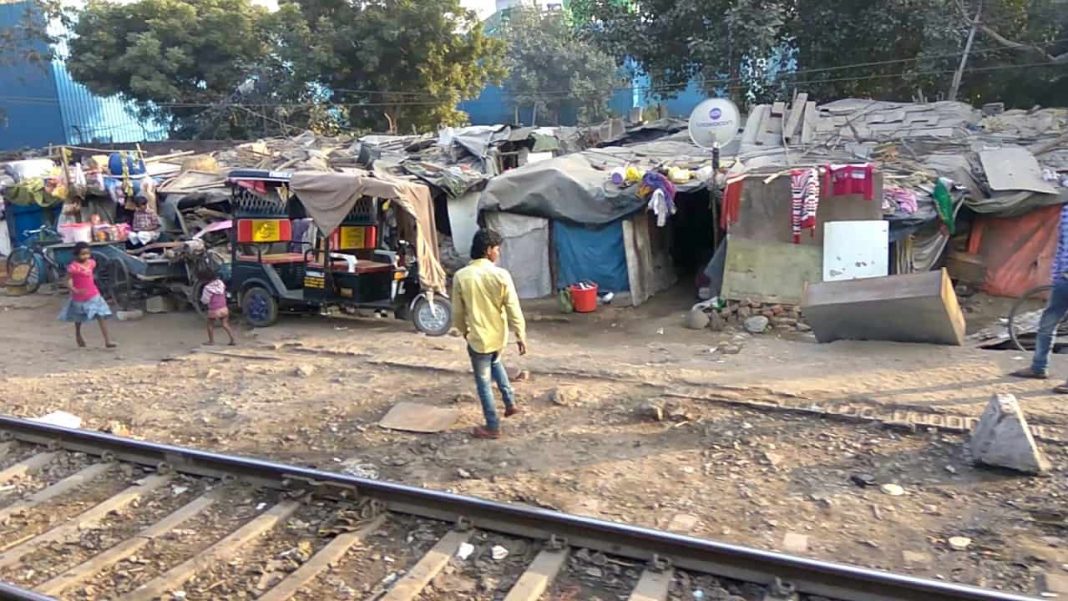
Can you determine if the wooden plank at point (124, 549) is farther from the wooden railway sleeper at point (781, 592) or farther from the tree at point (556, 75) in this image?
the tree at point (556, 75)

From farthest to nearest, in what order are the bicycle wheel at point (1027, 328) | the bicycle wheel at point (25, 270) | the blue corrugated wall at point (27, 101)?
1. the blue corrugated wall at point (27, 101)
2. the bicycle wheel at point (25, 270)
3. the bicycle wheel at point (1027, 328)

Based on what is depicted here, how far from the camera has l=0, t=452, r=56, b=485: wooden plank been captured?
6.14m

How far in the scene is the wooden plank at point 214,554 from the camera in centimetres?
435

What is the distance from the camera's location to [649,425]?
6848mm

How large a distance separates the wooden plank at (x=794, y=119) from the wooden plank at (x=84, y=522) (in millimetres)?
14128

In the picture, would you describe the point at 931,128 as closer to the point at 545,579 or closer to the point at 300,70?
the point at 545,579

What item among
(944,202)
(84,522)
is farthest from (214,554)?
(944,202)

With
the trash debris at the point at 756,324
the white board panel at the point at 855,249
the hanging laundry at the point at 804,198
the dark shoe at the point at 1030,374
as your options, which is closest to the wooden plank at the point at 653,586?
the dark shoe at the point at 1030,374

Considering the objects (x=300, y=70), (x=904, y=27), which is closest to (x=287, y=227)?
(x=904, y=27)

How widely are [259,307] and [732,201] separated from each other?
272 inches

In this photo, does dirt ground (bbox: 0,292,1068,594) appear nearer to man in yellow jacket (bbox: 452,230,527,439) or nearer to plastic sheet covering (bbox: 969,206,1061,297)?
man in yellow jacket (bbox: 452,230,527,439)

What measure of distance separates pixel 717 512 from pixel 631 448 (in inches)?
47.4

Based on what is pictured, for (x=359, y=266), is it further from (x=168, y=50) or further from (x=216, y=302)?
(x=168, y=50)

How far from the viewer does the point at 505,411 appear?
716 centimetres
